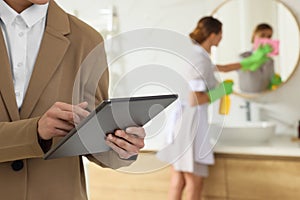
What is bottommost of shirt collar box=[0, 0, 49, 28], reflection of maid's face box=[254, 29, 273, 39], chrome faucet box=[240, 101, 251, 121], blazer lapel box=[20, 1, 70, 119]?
chrome faucet box=[240, 101, 251, 121]

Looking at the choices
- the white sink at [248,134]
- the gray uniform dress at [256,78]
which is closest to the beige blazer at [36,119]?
the white sink at [248,134]

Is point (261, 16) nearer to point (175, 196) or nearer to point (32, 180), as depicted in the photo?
point (175, 196)

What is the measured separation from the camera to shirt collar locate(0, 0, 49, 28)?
1.03 meters

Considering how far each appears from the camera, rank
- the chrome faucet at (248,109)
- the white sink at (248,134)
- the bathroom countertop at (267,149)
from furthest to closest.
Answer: the chrome faucet at (248,109)
the white sink at (248,134)
the bathroom countertop at (267,149)

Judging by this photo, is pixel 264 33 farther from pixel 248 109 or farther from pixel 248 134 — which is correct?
pixel 248 134

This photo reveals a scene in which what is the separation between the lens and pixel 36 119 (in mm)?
935

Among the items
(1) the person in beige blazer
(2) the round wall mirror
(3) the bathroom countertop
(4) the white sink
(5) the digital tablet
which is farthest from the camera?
Answer: (2) the round wall mirror

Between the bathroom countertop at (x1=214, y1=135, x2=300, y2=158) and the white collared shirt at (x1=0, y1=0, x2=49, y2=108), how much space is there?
5.56 feet

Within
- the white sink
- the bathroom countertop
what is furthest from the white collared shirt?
the white sink

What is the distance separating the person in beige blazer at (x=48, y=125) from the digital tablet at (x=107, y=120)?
24 millimetres

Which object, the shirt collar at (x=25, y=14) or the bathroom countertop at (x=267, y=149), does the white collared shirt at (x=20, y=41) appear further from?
the bathroom countertop at (x=267, y=149)

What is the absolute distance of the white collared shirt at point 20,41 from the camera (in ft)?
3.35

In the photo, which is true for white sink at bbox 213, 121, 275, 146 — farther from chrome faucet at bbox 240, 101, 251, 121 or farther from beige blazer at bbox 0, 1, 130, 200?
beige blazer at bbox 0, 1, 130, 200

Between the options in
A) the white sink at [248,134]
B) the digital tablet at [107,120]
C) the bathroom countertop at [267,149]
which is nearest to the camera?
the digital tablet at [107,120]
